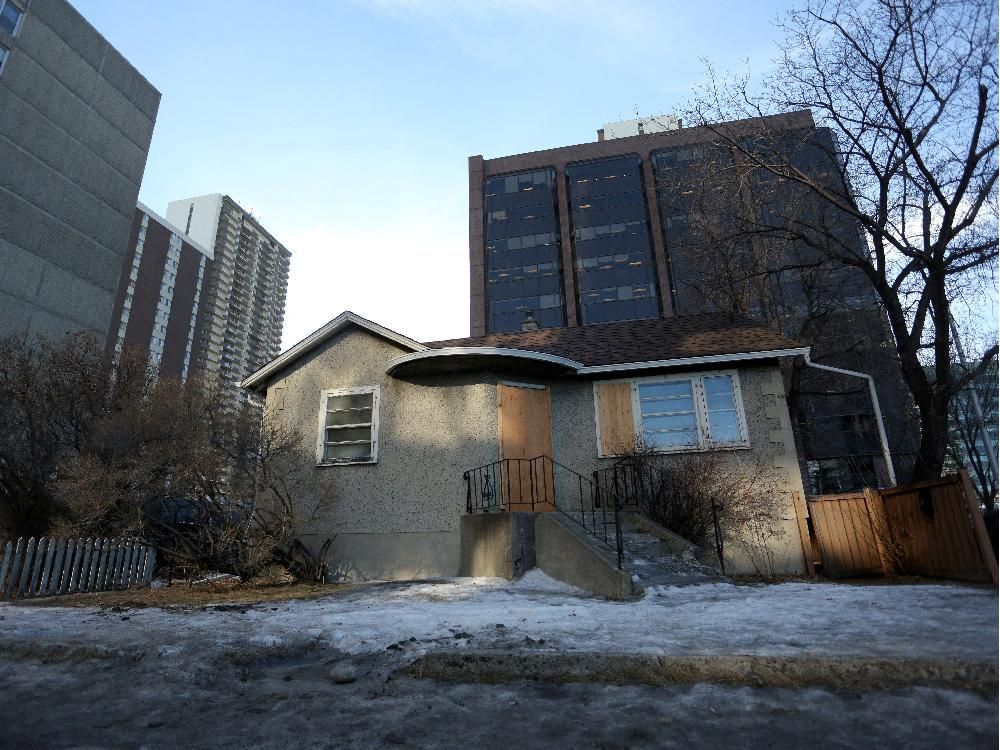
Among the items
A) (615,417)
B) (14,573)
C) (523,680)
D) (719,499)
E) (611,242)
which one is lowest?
(523,680)

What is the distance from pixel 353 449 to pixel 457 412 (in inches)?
87.2

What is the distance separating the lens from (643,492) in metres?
9.79

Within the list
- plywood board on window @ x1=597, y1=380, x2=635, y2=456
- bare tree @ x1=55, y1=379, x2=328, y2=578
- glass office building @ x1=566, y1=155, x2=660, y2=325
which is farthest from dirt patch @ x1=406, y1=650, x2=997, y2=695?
glass office building @ x1=566, y1=155, x2=660, y2=325

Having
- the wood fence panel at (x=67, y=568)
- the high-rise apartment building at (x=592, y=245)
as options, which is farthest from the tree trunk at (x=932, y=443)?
the high-rise apartment building at (x=592, y=245)

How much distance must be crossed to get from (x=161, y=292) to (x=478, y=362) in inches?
2950

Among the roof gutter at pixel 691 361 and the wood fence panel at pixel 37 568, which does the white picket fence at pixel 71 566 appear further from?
the roof gutter at pixel 691 361

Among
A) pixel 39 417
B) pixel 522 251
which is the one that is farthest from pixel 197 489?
pixel 522 251

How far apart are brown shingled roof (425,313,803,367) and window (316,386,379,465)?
2.28 meters

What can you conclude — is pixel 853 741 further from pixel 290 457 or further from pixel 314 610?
pixel 290 457

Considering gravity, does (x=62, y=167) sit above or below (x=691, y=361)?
above

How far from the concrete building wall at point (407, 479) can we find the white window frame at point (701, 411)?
9.10ft

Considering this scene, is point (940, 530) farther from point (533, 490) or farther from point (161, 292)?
point (161, 292)

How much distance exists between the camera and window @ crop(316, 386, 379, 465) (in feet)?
36.1

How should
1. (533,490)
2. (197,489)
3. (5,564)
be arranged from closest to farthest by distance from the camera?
(5,564)
(197,489)
(533,490)
